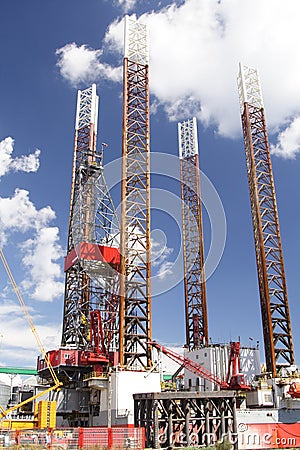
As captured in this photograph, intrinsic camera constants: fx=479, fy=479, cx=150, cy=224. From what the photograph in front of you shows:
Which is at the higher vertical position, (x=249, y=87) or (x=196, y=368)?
(x=249, y=87)

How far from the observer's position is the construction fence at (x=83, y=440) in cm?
2289

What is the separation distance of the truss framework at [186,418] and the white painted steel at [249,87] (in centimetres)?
4405

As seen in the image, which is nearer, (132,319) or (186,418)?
(186,418)

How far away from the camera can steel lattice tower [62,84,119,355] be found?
2057 inches

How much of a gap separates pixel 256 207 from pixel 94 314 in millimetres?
23434

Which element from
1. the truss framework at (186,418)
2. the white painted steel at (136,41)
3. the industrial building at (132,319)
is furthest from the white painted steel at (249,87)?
the truss framework at (186,418)

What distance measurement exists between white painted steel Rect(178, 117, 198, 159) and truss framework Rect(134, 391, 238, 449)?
49321mm

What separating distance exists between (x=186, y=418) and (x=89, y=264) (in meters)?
27.7

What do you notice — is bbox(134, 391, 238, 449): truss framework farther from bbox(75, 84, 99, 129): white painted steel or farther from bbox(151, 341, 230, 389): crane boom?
bbox(75, 84, 99, 129): white painted steel

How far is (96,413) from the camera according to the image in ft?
158

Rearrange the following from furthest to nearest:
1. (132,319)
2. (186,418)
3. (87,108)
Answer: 1. (87,108)
2. (132,319)
3. (186,418)

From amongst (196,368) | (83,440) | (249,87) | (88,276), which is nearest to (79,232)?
(88,276)

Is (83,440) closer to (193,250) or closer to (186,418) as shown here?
(186,418)

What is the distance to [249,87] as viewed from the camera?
216 ft
